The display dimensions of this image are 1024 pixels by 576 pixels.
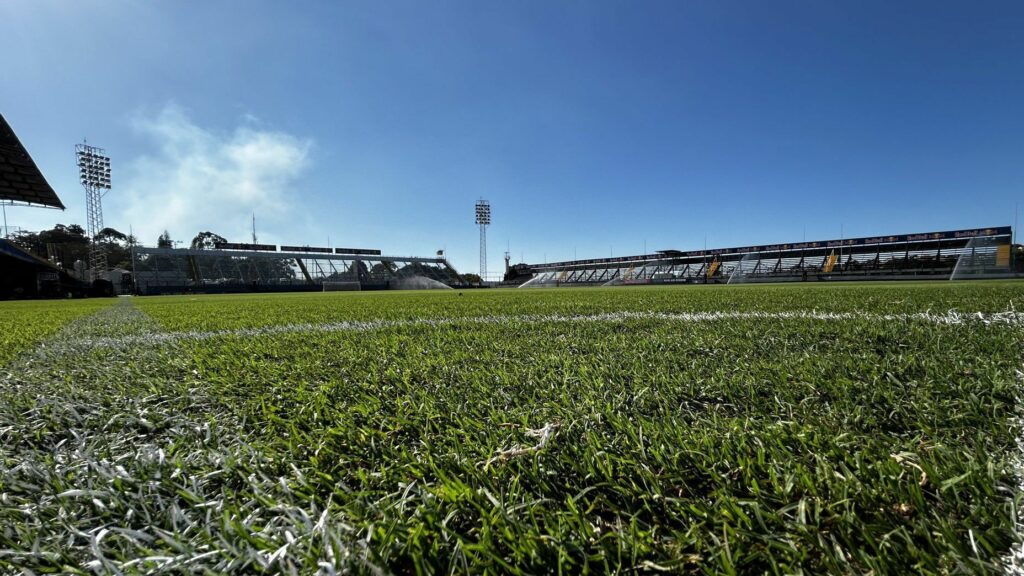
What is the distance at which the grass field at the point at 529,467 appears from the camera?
1.67 ft

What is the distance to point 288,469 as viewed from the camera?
764 mm

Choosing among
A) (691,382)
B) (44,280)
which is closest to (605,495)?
(691,382)

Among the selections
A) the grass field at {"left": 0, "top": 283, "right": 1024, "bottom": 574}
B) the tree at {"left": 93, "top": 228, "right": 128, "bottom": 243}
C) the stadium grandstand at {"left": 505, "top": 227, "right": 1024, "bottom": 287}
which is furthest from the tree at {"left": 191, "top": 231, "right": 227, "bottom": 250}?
the grass field at {"left": 0, "top": 283, "right": 1024, "bottom": 574}

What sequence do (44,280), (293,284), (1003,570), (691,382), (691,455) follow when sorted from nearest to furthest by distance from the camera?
1. (1003,570)
2. (691,455)
3. (691,382)
4. (44,280)
5. (293,284)

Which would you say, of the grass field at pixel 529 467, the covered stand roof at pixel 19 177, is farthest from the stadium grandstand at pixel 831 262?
the covered stand roof at pixel 19 177

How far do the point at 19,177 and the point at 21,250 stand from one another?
33.0 feet

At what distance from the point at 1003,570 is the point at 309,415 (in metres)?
1.16

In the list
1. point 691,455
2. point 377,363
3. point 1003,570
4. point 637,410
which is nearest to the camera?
point 1003,570

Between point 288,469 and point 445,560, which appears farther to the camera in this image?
point 288,469

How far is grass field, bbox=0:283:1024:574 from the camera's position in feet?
1.67

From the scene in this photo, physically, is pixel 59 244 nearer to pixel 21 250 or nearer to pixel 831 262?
pixel 21 250

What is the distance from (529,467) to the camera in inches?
28.5

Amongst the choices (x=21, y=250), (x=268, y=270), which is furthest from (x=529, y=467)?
(x=268, y=270)

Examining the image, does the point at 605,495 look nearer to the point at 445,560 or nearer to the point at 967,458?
the point at 445,560
